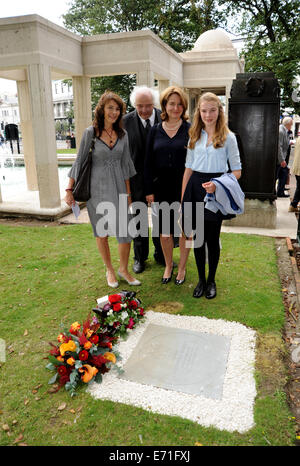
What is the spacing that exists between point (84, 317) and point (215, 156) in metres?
1.99

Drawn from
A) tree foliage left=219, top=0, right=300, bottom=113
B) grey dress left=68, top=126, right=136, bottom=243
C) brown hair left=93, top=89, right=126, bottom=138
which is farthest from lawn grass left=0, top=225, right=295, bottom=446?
tree foliage left=219, top=0, right=300, bottom=113

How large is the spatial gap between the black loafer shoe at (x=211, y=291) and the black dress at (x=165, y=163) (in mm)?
777

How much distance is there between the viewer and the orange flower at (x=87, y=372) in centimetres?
267

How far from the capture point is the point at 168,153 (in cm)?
385

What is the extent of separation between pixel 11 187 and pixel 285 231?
8393mm

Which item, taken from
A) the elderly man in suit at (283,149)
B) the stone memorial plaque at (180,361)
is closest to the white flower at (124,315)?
the stone memorial plaque at (180,361)

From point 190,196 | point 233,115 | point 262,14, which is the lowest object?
point 190,196

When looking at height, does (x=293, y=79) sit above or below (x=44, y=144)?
above

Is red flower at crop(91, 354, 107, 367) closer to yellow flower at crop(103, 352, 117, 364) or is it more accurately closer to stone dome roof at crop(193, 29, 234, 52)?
yellow flower at crop(103, 352, 117, 364)

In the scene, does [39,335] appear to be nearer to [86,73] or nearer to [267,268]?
[267,268]

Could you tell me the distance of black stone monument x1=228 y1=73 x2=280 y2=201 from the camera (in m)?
5.83

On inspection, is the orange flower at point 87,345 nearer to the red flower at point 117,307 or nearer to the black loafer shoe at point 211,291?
the red flower at point 117,307
